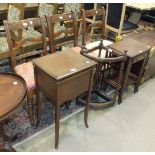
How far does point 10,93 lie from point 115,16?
8.08 ft

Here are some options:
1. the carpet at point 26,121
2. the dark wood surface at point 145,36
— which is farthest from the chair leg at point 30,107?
the dark wood surface at point 145,36

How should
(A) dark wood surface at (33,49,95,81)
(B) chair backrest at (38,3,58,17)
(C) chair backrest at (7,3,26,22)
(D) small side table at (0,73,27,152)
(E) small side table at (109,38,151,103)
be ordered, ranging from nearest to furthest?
(D) small side table at (0,73,27,152), (A) dark wood surface at (33,49,95,81), (E) small side table at (109,38,151,103), (C) chair backrest at (7,3,26,22), (B) chair backrest at (38,3,58,17)

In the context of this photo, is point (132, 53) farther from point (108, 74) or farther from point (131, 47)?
point (108, 74)

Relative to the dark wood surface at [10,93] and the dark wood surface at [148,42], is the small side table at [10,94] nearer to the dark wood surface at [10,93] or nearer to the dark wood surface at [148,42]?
the dark wood surface at [10,93]

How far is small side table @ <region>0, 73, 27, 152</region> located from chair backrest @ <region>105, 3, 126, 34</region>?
2228 millimetres

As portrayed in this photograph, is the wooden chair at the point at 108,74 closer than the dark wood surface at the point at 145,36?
Yes

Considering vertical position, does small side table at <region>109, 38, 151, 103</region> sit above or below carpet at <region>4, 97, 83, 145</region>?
above

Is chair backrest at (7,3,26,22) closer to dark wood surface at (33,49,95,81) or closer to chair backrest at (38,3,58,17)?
chair backrest at (38,3,58,17)

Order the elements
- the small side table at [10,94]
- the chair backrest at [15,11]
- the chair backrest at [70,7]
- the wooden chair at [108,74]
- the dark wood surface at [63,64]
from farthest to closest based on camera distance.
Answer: the chair backrest at [70,7], the chair backrest at [15,11], the wooden chair at [108,74], the dark wood surface at [63,64], the small side table at [10,94]

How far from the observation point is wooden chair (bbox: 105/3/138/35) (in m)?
3.26

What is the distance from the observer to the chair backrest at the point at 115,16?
10.6 ft

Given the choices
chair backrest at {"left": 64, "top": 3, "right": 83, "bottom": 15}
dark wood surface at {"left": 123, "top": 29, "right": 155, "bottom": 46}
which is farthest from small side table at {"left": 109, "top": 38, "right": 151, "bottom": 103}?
chair backrest at {"left": 64, "top": 3, "right": 83, "bottom": 15}

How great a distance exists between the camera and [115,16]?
3.37 m

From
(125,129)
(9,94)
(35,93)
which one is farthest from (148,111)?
(9,94)
